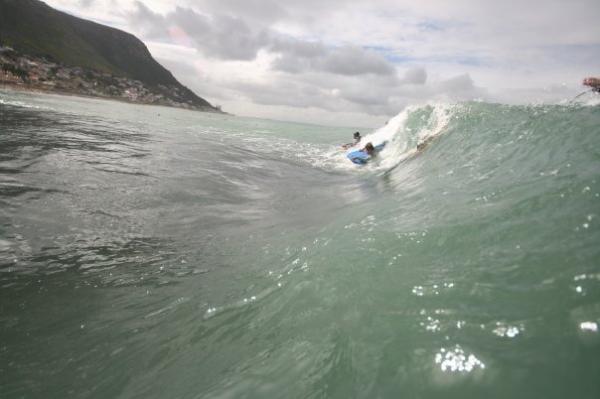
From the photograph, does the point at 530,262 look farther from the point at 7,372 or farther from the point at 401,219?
the point at 7,372

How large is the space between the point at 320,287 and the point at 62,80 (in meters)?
111

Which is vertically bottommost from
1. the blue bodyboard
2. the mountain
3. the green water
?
the green water

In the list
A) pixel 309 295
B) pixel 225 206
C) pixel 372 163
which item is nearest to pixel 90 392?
pixel 309 295

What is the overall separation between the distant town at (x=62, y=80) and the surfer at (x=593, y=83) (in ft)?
219

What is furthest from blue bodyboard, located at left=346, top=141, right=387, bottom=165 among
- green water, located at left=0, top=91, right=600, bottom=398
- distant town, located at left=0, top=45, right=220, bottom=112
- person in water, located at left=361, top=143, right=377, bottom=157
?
distant town, located at left=0, top=45, right=220, bottom=112

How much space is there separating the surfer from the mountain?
12536cm

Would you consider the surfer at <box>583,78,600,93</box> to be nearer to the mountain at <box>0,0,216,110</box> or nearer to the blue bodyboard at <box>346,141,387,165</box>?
the blue bodyboard at <box>346,141,387,165</box>

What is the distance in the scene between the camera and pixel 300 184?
569 inches

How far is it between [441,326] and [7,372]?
14.1 ft

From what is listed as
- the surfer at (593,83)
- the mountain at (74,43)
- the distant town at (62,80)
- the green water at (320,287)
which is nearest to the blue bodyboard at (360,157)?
the green water at (320,287)

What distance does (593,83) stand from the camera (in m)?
11.0

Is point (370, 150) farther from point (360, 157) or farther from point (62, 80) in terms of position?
point (62, 80)

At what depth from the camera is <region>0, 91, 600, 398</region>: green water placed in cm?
278

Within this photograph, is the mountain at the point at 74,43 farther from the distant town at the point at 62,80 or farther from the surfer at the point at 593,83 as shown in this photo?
the surfer at the point at 593,83
